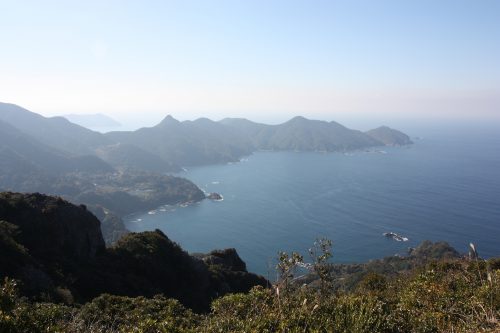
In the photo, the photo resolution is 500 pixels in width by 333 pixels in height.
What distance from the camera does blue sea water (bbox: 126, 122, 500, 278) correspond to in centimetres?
8062

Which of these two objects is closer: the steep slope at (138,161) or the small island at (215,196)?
the small island at (215,196)

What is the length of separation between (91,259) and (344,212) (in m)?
79.2

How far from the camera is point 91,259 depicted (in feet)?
101

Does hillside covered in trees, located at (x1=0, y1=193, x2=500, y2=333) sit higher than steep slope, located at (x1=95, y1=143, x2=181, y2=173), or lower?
higher

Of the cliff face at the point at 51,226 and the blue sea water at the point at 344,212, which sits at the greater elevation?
the cliff face at the point at 51,226

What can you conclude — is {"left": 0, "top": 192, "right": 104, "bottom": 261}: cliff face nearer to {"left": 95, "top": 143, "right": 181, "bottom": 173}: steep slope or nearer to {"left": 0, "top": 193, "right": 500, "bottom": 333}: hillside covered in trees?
{"left": 0, "top": 193, "right": 500, "bottom": 333}: hillside covered in trees

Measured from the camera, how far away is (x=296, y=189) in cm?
13250

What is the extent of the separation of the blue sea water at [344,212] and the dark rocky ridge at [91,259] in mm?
23751

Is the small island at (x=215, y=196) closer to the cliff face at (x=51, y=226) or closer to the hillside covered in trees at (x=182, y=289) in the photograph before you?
the hillside covered in trees at (x=182, y=289)

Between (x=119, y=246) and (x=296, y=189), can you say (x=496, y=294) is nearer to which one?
(x=119, y=246)

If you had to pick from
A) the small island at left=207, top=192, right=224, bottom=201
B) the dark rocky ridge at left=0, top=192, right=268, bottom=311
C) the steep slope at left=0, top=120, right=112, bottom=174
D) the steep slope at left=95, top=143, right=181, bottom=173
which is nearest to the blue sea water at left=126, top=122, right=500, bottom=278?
the small island at left=207, top=192, right=224, bottom=201

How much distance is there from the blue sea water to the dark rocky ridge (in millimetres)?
23751

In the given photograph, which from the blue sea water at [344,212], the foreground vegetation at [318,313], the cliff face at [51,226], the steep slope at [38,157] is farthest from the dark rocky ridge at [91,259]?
the steep slope at [38,157]

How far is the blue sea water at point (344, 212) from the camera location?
3174 inches
